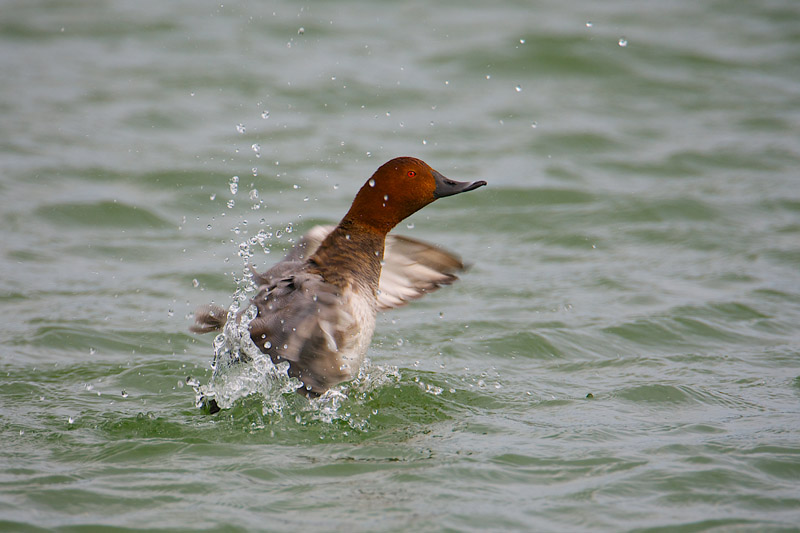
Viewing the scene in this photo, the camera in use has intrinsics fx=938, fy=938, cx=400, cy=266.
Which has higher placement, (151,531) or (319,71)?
(319,71)

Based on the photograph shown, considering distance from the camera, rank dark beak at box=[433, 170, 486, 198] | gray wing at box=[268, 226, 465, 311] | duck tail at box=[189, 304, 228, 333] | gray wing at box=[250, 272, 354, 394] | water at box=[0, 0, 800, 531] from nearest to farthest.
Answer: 1. water at box=[0, 0, 800, 531]
2. gray wing at box=[250, 272, 354, 394]
3. duck tail at box=[189, 304, 228, 333]
4. dark beak at box=[433, 170, 486, 198]
5. gray wing at box=[268, 226, 465, 311]

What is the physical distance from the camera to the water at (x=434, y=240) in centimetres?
416

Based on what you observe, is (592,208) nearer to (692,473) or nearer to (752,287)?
(752,287)

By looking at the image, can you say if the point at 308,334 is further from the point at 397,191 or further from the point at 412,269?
the point at 412,269

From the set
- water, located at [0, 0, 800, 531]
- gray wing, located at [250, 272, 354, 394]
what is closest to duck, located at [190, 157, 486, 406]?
gray wing, located at [250, 272, 354, 394]

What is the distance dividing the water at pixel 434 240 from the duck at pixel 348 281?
0.97ft

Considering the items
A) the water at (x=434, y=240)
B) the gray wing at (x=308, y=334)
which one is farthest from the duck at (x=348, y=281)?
the water at (x=434, y=240)

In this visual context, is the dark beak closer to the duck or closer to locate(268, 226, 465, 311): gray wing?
the duck

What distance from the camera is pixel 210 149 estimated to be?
31.4 ft

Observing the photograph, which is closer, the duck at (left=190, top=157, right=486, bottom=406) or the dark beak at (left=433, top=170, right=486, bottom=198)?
the duck at (left=190, top=157, right=486, bottom=406)

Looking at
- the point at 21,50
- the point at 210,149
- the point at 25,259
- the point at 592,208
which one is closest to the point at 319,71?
the point at 210,149

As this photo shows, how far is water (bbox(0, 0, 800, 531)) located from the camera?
416cm

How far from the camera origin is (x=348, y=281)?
4.87 m

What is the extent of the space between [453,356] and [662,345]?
1391 mm
